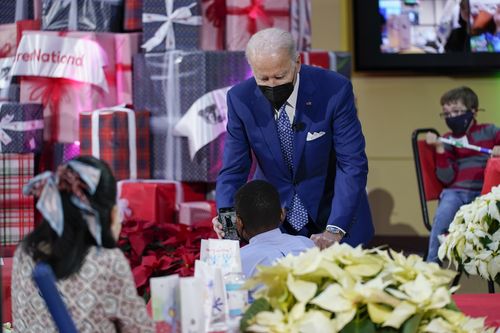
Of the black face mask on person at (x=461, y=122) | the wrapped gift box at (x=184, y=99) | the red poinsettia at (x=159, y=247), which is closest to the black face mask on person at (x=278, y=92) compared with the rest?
the red poinsettia at (x=159, y=247)

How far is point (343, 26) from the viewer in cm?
750

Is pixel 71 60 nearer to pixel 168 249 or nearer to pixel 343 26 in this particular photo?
pixel 168 249

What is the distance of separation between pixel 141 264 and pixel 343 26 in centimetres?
369

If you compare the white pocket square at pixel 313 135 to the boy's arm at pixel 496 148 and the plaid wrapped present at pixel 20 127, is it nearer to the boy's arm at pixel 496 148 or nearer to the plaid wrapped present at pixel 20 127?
the boy's arm at pixel 496 148

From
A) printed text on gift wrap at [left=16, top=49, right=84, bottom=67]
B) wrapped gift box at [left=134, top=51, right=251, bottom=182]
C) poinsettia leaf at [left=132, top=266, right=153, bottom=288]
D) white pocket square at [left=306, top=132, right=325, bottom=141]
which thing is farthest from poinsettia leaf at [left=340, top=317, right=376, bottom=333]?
printed text on gift wrap at [left=16, top=49, right=84, bottom=67]

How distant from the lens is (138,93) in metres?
5.59

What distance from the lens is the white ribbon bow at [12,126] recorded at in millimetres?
5426

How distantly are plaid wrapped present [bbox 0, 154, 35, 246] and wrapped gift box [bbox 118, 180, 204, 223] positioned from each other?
515mm

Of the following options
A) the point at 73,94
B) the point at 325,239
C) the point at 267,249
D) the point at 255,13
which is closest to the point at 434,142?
the point at 255,13

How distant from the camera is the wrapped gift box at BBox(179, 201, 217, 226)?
524cm

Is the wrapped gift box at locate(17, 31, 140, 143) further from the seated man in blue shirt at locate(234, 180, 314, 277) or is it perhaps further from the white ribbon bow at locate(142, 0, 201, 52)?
the seated man in blue shirt at locate(234, 180, 314, 277)

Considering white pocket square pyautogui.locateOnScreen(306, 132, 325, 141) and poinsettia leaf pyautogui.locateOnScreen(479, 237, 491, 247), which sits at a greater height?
white pocket square pyautogui.locateOnScreen(306, 132, 325, 141)

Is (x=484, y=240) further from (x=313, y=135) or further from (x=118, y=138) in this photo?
(x=118, y=138)

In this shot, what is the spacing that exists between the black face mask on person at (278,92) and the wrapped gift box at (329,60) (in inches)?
84.0
